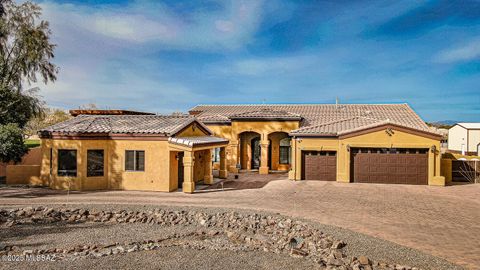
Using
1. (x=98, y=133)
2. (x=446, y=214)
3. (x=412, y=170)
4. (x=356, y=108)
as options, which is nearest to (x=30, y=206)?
(x=98, y=133)

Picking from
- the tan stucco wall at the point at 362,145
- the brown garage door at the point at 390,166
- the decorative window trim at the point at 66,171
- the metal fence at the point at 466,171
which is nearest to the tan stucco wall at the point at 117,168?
the decorative window trim at the point at 66,171

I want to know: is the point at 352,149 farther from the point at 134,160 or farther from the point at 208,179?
the point at 134,160

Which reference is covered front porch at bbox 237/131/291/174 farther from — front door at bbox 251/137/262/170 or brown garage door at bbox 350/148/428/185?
brown garage door at bbox 350/148/428/185

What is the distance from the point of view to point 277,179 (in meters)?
26.0

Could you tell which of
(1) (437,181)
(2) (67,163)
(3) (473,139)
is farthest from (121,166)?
(3) (473,139)

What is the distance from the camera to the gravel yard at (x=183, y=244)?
10039 mm

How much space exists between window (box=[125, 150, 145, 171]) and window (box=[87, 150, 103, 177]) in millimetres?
1564

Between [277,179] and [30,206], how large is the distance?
1635 centimetres

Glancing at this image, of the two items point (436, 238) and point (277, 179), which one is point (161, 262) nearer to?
point (436, 238)

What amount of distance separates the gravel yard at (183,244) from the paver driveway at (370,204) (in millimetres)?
1110

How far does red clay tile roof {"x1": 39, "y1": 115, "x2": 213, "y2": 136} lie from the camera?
19922 mm

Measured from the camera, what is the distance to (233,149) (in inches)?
1214

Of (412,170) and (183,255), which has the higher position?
(412,170)

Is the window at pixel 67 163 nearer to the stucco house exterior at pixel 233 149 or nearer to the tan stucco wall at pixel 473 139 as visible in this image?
the stucco house exterior at pixel 233 149
